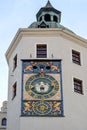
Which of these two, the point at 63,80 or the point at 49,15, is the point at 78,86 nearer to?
the point at 63,80

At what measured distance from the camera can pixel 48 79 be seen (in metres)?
31.5

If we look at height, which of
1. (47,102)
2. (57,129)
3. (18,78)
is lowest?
(57,129)

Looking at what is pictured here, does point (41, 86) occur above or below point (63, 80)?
below

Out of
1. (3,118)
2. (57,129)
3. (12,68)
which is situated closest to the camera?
(57,129)

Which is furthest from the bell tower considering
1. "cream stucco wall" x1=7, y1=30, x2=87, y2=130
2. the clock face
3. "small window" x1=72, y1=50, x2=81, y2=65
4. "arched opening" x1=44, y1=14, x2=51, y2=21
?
the clock face

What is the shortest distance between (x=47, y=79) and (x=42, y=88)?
0.86 metres

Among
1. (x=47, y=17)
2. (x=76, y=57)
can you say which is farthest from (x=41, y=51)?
(x=47, y=17)

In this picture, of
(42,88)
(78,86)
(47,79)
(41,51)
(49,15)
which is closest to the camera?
(42,88)

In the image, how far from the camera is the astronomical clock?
3008 cm

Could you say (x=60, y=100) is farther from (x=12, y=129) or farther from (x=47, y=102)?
(x=12, y=129)

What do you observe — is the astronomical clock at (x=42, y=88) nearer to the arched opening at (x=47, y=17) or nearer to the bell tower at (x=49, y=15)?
the bell tower at (x=49, y=15)

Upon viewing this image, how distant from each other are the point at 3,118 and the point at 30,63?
70.8ft

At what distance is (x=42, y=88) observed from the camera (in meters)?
31.1

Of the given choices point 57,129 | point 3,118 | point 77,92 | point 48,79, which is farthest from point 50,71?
point 3,118
